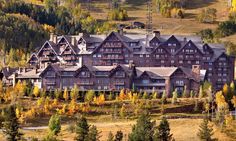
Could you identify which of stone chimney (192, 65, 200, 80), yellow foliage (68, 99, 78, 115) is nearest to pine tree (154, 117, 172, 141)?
yellow foliage (68, 99, 78, 115)

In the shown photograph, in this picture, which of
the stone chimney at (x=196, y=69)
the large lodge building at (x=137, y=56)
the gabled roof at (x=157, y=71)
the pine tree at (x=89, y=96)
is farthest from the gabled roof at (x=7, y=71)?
the stone chimney at (x=196, y=69)

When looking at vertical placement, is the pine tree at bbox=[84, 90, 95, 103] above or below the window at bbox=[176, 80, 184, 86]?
below

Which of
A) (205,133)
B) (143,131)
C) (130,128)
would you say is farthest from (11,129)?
(205,133)

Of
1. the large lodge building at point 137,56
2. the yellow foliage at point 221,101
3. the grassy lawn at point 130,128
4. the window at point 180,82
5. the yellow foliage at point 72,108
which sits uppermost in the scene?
the large lodge building at point 137,56

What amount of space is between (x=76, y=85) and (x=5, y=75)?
55.5 feet

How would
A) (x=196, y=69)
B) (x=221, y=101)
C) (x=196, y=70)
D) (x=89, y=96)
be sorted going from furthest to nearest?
(x=196, y=69) < (x=196, y=70) < (x=89, y=96) < (x=221, y=101)

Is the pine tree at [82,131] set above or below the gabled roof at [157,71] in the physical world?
below

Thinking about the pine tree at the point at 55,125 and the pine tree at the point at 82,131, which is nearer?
the pine tree at the point at 82,131

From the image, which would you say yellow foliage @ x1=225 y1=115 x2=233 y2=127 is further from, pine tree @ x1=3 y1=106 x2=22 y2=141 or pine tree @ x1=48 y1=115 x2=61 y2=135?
pine tree @ x1=3 y1=106 x2=22 y2=141

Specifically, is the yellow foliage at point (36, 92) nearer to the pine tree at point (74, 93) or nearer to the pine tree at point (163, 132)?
the pine tree at point (74, 93)

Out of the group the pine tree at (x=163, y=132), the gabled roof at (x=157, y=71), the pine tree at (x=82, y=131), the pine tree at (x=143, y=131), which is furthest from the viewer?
the gabled roof at (x=157, y=71)

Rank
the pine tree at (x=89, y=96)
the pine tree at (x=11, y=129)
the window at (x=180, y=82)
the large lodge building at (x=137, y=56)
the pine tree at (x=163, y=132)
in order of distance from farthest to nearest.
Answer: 1. the large lodge building at (x=137, y=56)
2. the window at (x=180, y=82)
3. the pine tree at (x=89, y=96)
4. the pine tree at (x=163, y=132)
5. the pine tree at (x=11, y=129)

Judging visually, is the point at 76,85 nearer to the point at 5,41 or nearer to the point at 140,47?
the point at 140,47

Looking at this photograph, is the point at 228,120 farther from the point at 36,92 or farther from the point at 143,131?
the point at 36,92
